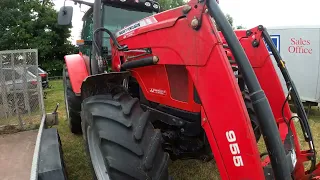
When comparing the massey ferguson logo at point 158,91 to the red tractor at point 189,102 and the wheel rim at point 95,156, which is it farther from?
the wheel rim at point 95,156

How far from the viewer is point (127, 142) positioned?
198 centimetres

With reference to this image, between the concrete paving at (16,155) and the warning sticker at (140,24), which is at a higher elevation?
the warning sticker at (140,24)

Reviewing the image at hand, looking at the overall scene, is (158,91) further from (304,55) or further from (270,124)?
(304,55)

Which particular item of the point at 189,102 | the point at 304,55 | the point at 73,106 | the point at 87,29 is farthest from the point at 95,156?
the point at 304,55

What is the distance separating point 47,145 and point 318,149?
413 centimetres

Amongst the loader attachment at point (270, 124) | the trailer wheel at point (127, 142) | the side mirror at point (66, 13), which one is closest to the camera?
the loader attachment at point (270, 124)

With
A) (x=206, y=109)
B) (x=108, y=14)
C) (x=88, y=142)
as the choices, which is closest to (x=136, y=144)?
(x=206, y=109)

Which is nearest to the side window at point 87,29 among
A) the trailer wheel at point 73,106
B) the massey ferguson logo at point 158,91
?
the trailer wheel at point 73,106

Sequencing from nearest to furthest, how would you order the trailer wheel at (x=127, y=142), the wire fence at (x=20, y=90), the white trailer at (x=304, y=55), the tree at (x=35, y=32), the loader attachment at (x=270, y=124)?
the loader attachment at (x=270, y=124) → the trailer wheel at (x=127, y=142) → the wire fence at (x=20, y=90) → the white trailer at (x=304, y=55) → the tree at (x=35, y=32)

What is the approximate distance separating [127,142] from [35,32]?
23.8 m

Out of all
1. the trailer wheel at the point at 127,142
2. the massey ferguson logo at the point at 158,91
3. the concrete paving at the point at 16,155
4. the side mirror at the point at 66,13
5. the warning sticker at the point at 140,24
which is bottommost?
the concrete paving at the point at 16,155

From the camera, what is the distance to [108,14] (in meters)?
3.73

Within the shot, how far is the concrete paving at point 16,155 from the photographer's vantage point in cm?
249

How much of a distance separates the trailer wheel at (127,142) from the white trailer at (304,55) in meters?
6.19
